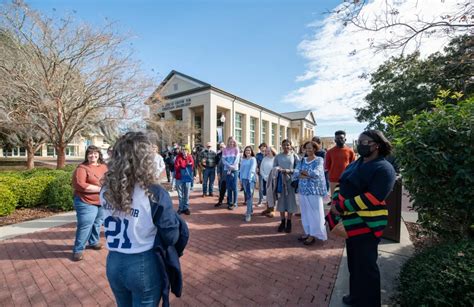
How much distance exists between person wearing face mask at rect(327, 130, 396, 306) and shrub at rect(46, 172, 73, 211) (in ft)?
23.4

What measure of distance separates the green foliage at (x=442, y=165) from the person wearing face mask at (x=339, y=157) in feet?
7.58

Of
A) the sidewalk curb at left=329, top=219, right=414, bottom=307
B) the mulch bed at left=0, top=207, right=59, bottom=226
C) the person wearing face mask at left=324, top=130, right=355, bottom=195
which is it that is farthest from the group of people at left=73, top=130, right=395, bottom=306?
the mulch bed at left=0, top=207, right=59, bottom=226

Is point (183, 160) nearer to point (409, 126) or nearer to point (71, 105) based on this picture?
point (409, 126)

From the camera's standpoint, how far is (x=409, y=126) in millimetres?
3004

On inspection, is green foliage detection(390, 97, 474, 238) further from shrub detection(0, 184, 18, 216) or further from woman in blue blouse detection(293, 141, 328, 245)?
shrub detection(0, 184, 18, 216)

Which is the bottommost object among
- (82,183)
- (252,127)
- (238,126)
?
(82,183)

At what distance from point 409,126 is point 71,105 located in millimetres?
11778

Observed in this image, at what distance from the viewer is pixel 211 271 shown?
3352 mm

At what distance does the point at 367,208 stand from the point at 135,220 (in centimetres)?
210

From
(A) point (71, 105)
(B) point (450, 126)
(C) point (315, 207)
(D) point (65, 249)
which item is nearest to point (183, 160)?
(D) point (65, 249)

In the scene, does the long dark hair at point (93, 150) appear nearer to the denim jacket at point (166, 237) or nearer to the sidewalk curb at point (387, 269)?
the denim jacket at point (166, 237)

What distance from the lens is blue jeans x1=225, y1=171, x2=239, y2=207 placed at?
6570mm

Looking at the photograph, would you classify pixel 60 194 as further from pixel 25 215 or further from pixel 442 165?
pixel 442 165

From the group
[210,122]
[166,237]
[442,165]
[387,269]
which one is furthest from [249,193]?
[210,122]
